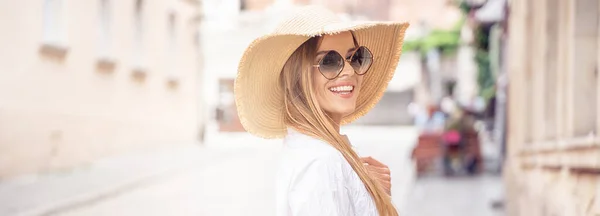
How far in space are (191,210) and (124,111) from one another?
1466mm

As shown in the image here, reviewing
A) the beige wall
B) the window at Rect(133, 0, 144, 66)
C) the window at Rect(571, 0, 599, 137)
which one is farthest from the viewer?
the window at Rect(133, 0, 144, 66)

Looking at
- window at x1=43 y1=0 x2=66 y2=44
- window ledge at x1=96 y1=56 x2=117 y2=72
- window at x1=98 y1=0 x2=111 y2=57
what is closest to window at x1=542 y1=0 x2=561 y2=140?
window at x1=43 y1=0 x2=66 y2=44

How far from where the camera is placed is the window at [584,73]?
3988 mm

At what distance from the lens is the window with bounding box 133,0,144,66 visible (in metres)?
10.3

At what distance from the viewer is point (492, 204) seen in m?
10.7

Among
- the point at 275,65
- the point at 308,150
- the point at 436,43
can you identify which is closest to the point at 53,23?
the point at 275,65

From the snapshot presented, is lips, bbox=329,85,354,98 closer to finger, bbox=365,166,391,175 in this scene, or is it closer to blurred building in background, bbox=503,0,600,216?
finger, bbox=365,166,391,175

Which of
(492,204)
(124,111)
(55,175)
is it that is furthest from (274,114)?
(492,204)

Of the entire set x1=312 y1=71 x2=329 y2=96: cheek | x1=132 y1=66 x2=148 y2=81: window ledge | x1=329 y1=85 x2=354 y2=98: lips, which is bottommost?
x1=329 y1=85 x2=354 y2=98: lips

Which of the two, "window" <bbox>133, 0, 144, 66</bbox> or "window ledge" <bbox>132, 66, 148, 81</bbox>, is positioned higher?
"window" <bbox>133, 0, 144, 66</bbox>

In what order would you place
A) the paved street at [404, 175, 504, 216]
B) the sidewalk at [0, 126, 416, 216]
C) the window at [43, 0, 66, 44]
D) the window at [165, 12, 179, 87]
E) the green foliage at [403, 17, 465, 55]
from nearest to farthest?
the window at [43, 0, 66, 44], the sidewalk at [0, 126, 416, 216], the paved street at [404, 175, 504, 216], the window at [165, 12, 179, 87], the green foliage at [403, 17, 465, 55]

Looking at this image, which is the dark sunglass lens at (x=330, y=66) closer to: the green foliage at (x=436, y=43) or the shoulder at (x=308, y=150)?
the shoulder at (x=308, y=150)

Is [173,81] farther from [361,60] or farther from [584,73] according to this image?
[361,60]

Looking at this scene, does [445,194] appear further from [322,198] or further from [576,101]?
[322,198]
